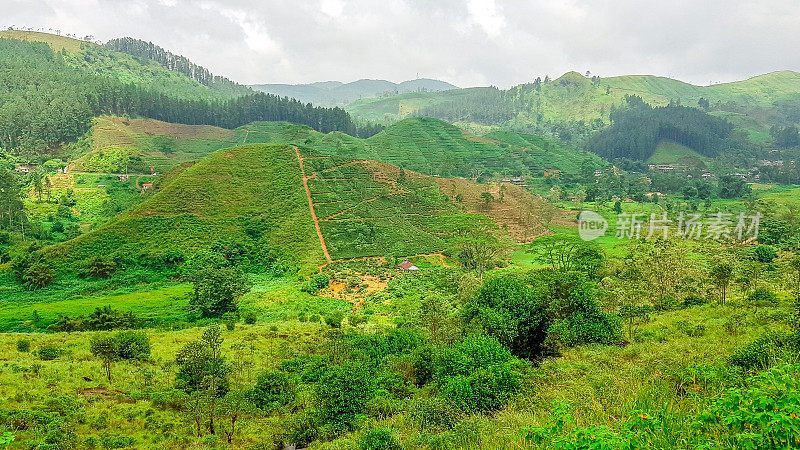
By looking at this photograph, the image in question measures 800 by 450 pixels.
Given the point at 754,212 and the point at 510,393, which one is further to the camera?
the point at 754,212

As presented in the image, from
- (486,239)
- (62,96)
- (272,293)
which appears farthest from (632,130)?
(62,96)

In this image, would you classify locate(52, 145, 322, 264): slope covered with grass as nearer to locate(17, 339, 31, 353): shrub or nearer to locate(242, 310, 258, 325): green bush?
locate(242, 310, 258, 325): green bush

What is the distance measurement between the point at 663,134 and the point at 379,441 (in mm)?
168770

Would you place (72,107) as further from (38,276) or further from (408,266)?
(408,266)

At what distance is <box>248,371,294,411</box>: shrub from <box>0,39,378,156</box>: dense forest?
97000 mm

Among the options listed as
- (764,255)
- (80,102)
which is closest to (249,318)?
(764,255)

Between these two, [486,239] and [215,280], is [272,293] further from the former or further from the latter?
[486,239]

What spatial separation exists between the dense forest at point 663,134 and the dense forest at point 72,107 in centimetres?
8556

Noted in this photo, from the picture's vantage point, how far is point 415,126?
12900 cm

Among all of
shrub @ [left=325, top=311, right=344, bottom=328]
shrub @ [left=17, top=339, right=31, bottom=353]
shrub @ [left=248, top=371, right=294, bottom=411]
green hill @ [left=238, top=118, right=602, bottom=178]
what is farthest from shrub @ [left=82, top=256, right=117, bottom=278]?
green hill @ [left=238, top=118, right=602, bottom=178]

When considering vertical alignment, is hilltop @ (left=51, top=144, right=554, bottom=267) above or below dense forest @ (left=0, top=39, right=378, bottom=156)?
below

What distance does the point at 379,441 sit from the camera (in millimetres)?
10750

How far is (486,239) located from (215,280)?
30.5m

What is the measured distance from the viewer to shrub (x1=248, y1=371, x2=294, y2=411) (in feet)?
61.6
